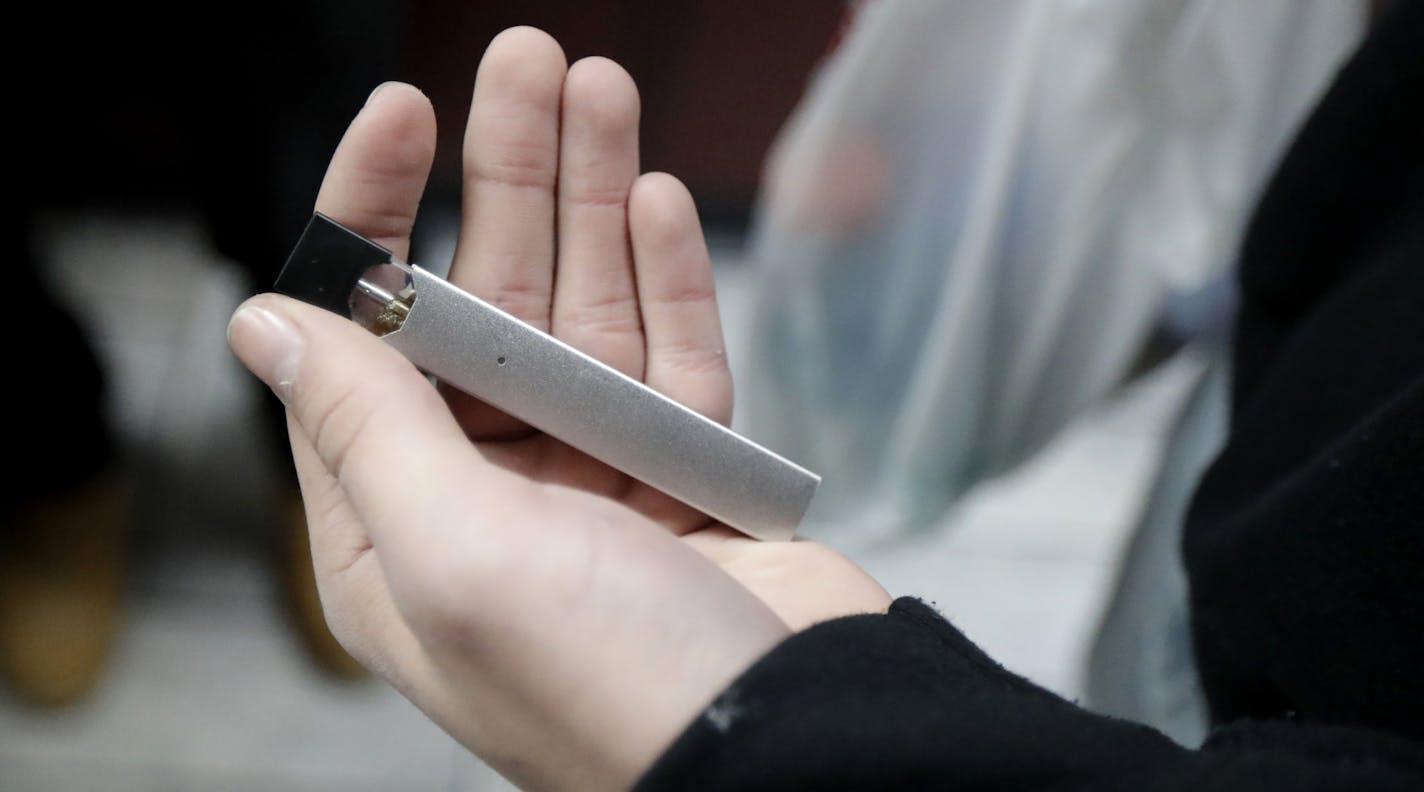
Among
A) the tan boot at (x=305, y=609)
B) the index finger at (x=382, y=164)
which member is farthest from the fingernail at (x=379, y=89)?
the tan boot at (x=305, y=609)

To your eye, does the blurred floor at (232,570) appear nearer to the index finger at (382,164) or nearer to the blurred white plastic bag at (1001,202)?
the blurred white plastic bag at (1001,202)

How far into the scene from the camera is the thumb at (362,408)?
0.28 m

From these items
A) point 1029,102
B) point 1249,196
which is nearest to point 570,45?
point 1029,102

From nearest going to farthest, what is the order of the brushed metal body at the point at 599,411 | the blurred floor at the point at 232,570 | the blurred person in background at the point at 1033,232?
the brushed metal body at the point at 599,411 < the blurred person in background at the point at 1033,232 < the blurred floor at the point at 232,570

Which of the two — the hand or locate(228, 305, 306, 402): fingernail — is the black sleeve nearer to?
the hand

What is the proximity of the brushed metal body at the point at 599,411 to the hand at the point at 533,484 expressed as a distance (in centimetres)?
2

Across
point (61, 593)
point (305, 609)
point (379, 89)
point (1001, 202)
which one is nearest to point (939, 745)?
point (379, 89)

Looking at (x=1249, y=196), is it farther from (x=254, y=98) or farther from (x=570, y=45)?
(x=254, y=98)

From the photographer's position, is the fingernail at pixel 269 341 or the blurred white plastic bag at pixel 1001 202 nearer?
the fingernail at pixel 269 341

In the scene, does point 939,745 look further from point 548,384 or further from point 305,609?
point 305,609

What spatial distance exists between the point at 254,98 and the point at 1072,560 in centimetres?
64

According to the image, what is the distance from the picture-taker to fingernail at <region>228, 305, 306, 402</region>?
12.0 inches

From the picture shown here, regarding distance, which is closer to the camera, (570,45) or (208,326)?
(570,45)

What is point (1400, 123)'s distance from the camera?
→ 385 mm
